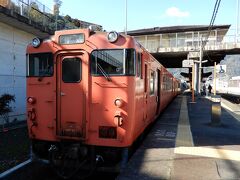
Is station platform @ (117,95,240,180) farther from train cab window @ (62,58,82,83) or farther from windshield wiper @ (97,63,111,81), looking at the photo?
train cab window @ (62,58,82,83)

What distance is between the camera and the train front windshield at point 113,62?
223 inches

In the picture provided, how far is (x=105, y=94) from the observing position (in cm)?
571

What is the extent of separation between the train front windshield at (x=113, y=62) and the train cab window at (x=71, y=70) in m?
0.32

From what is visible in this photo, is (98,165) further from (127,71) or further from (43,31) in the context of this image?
(43,31)

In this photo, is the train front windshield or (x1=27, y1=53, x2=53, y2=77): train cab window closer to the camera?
the train front windshield

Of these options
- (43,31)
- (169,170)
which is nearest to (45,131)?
(169,170)

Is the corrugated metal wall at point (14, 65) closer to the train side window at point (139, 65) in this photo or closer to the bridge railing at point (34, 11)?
the bridge railing at point (34, 11)

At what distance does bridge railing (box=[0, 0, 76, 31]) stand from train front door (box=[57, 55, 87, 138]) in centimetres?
790

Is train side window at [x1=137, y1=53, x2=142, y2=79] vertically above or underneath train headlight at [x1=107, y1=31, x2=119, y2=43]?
underneath

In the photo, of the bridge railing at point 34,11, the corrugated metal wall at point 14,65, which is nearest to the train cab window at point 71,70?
the corrugated metal wall at point 14,65

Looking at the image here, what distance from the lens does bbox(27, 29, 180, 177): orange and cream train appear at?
5645 millimetres

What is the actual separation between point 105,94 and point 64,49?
50.9 inches

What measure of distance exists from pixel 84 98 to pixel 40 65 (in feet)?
4.33

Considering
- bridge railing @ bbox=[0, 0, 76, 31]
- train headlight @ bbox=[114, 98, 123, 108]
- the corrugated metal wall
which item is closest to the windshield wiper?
train headlight @ bbox=[114, 98, 123, 108]
